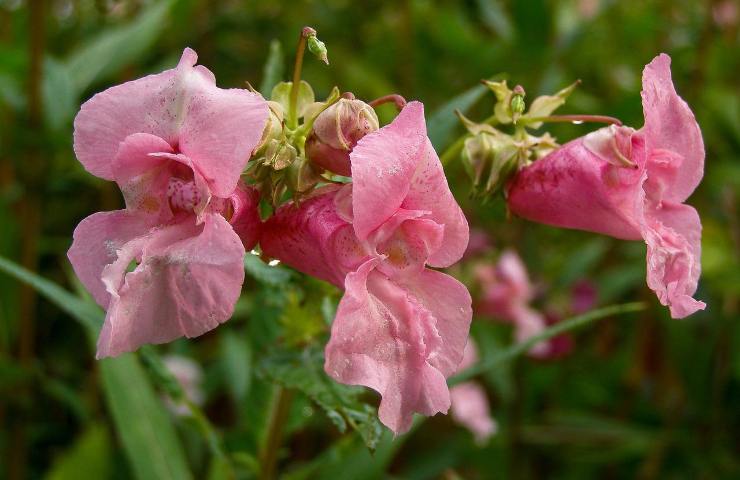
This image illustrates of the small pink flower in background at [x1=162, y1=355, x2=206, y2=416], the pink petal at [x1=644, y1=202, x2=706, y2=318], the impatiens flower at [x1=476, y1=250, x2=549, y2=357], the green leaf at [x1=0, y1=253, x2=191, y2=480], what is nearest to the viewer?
the pink petal at [x1=644, y1=202, x2=706, y2=318]

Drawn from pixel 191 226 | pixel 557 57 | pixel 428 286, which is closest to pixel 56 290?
pixel 191 226

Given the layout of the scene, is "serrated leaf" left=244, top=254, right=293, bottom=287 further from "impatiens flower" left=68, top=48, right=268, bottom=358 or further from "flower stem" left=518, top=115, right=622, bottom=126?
"flower stem" left=518, top=115, right=622, bottom=126

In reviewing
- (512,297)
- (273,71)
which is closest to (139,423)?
(273,71)

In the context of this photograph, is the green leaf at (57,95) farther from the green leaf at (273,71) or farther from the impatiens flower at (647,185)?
the impatiens flower at (647,185)

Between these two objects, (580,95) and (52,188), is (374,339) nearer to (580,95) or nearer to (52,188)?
(52,188)

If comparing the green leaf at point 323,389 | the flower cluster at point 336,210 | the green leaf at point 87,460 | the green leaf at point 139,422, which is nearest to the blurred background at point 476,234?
the green leaf at point 87,460

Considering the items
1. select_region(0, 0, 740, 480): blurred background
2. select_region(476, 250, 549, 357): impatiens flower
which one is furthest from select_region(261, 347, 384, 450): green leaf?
select_region(476, 250, 549, 357): impatiens flower
